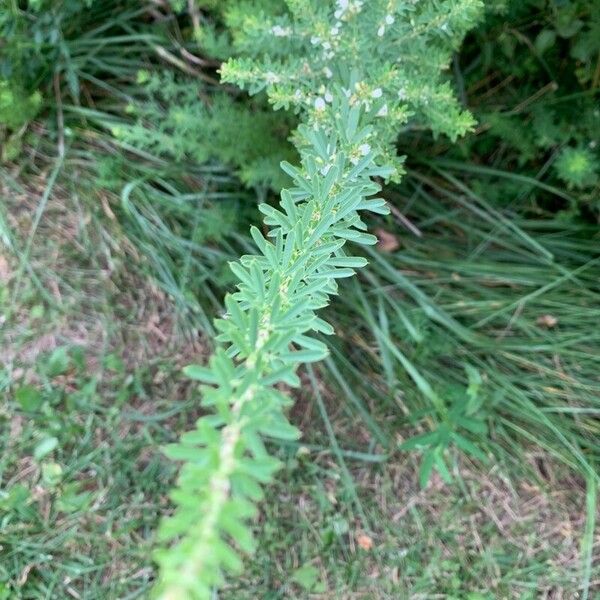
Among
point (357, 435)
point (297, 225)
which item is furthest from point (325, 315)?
point (297, 225)

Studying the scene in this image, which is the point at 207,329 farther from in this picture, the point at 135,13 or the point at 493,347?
the point at 135,13

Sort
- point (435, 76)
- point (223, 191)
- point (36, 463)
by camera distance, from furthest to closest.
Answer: point (223, 191) → point (36, 463) → point (435, 76)

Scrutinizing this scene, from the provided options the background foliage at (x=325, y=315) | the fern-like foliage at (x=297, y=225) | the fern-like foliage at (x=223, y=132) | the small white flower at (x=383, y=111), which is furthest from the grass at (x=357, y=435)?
the small white flower at (x=383, y=111)

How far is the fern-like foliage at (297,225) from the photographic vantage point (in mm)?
535

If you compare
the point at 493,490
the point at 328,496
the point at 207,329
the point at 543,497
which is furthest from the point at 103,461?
the point at 543,497

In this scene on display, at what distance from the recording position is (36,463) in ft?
5.24

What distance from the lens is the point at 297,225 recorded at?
0.81 metres

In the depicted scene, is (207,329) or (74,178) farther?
(74,178)

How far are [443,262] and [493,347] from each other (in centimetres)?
25

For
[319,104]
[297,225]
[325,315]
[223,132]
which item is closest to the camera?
[297,225]

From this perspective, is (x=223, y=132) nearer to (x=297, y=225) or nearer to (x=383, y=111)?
(x=383, y=111)

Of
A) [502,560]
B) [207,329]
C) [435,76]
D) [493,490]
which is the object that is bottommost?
[502,560]

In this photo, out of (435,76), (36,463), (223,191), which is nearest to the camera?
(435,76)

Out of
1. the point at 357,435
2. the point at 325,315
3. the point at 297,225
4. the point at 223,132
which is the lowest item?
the point at 357,435
